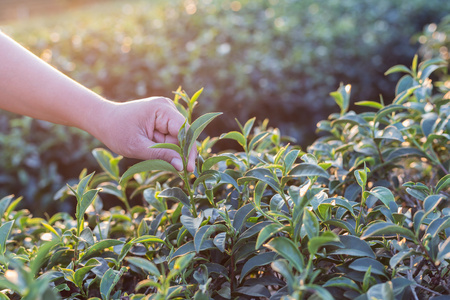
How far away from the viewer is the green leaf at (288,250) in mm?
900

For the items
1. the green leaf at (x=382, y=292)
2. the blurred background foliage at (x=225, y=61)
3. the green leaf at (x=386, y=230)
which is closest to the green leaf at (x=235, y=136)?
the green leaf at (x=386, y=230)

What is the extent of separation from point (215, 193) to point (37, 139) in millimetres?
2382

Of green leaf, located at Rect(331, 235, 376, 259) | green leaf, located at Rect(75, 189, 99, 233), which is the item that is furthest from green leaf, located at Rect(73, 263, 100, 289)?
green leaf, located at Rect(331, 235, 376, 259)

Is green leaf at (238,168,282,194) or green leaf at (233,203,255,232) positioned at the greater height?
green leaf at (238,168,282,194)

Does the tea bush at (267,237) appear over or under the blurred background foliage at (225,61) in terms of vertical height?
under

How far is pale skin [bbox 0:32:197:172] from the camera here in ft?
4.37

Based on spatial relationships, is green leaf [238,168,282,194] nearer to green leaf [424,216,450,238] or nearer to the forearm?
green leaf [424,216,450,238]

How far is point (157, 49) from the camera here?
4312 millimetres

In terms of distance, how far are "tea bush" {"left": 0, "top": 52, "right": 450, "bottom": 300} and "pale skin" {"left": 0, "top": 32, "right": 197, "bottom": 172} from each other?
0.10 meters

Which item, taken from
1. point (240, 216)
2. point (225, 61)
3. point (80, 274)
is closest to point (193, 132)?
point (240, 216)

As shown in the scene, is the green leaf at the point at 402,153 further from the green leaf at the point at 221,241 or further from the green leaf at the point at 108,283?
the green leaf at the point at 108,283

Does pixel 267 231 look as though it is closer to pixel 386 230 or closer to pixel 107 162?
pixel 386 230

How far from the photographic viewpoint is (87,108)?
145cm

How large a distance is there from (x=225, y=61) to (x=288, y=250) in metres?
3.54
